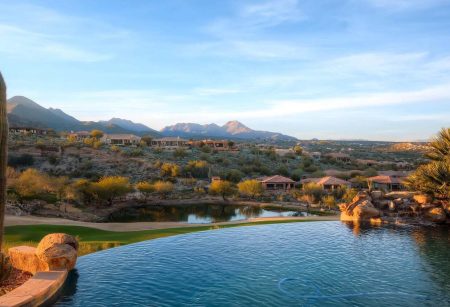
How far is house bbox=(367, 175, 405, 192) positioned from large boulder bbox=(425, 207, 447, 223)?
2290cm

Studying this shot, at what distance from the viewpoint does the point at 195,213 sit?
41.5m

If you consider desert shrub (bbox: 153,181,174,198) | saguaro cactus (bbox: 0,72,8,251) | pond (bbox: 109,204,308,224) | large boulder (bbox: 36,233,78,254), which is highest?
saguaro cactus (bbox: 0,72,8,251)

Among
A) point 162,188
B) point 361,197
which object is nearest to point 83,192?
point 162,188

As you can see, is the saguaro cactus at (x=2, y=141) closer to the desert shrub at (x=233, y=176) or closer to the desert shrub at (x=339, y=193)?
the desert shrub at (x=339, y=193)

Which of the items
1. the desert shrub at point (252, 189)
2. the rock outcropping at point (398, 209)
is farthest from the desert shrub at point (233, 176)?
the rock outcropping at point (398, 209)

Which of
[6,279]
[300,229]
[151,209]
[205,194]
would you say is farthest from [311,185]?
[6,279]

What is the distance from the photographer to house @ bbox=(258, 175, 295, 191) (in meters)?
55.5

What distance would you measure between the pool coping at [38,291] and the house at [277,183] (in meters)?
42.8

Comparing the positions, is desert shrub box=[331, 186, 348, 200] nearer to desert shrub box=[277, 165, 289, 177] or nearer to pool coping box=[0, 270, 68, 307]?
desert shrub box=[277, 165, 289, 177]

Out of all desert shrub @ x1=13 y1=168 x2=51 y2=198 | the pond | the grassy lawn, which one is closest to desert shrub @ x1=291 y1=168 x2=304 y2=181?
the pond

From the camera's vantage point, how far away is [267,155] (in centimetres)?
9069

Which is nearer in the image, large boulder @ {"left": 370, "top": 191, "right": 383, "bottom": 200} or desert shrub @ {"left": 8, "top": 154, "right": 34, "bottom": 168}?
large boulder @ {"left": 370, "top": 191, "right": 383, "bottom": 200}

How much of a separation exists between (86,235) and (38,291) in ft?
A: 39.4

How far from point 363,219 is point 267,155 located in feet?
208
